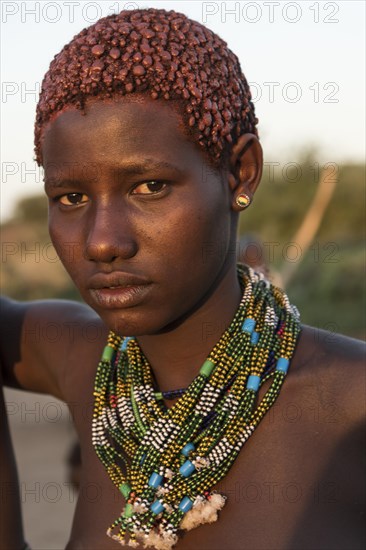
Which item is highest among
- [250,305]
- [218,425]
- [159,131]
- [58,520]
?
[159,131]

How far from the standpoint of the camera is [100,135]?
2020 millimetres

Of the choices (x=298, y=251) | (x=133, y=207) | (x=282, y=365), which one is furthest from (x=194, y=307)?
(x=298, y=251)

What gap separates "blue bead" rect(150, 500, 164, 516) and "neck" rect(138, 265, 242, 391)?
35cm

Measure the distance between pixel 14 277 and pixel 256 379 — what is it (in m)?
20.4

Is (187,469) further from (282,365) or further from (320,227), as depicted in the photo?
(320,227)

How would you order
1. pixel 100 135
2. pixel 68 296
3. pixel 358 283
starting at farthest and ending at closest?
pixel 68 296
pixel 358 283
pixel 100 135

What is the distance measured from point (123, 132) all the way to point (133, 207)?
0.19m

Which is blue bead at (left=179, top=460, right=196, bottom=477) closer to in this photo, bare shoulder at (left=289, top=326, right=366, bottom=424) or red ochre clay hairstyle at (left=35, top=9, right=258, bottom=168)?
bare shoulder at (left=289, top=326, right=366, bottom=424)

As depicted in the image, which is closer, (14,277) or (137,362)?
(137,362)

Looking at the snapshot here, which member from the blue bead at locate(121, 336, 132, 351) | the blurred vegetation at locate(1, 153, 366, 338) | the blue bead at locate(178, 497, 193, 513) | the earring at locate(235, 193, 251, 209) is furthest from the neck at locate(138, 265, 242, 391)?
the blurred vegetation at locate(1, 153, 366, 338)

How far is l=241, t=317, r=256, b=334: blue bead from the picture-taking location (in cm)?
236

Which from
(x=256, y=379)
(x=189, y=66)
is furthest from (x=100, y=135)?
(x=256, y=379)

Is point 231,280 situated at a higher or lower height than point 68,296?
higher

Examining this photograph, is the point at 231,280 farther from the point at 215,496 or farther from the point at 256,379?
the point at 215,496
